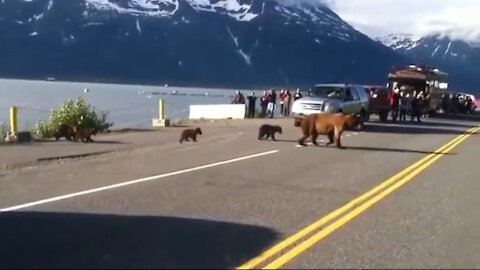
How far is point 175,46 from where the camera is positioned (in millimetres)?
161375

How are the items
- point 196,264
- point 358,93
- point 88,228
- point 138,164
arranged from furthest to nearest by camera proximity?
point 358,93
point 138,164
point 88,228
point 196,264

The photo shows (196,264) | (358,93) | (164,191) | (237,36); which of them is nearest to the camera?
(196,264)

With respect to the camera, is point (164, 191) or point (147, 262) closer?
point (147, 262)

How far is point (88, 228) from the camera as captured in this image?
10258mm

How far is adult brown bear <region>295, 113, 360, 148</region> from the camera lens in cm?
2327

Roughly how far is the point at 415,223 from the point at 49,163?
406 inches

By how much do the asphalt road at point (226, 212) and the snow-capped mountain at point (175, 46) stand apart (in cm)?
9589

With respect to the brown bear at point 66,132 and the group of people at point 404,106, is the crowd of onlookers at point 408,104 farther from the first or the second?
the brown bear at point 66,132

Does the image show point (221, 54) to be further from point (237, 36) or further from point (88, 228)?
point (88, 228)

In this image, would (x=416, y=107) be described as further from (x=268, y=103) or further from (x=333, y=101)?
(x=333, y=101)

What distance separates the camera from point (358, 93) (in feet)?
118

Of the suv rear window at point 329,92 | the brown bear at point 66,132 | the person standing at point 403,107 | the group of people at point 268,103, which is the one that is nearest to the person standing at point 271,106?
the group of people at point 268,103

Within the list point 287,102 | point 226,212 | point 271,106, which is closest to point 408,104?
point 287,102

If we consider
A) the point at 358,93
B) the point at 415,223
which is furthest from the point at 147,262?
the point at 358,93
